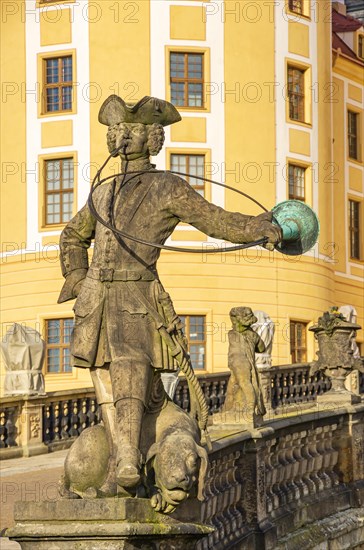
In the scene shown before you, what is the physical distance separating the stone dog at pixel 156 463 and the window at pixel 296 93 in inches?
1240

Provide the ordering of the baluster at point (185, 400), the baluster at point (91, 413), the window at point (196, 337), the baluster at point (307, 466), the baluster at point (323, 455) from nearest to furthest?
the baluster at point (307, 466), the baluster at point (323, 455), the baluster at point (91, 413), the baluster at point (185, 400), the window at point (196, 337)

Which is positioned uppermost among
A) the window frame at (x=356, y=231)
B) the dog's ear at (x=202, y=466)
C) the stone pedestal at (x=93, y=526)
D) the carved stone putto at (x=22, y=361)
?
the window frame at (x=356, y=231)

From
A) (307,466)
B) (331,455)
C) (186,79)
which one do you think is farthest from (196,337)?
(307,466)

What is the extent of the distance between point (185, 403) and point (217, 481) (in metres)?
11.7

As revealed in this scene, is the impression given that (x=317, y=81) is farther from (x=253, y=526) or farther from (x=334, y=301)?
(x=253, y=526)

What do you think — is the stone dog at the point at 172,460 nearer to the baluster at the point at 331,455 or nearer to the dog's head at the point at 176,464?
the dog's head at the point at 176,464

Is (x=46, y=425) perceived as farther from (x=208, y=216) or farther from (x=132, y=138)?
(x=208, y=216)

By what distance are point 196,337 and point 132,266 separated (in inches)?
1135

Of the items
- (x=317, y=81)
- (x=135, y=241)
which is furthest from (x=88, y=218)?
(x=317, y=81)

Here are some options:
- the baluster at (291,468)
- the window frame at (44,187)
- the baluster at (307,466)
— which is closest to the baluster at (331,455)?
the baluster at (307,466)

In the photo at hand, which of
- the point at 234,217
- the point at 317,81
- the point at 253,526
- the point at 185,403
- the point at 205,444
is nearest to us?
the point at 234,217

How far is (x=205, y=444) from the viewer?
8766 millimetres

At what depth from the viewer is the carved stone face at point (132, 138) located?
8492mm

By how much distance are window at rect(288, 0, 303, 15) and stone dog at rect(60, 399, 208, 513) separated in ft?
105
